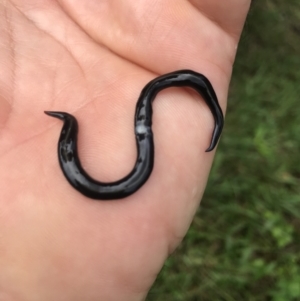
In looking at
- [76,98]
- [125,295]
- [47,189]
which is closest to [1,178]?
[47,189]

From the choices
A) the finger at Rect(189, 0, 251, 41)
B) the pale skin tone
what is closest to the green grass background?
the pale skin tone

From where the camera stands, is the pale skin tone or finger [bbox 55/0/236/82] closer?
the pale skin tone

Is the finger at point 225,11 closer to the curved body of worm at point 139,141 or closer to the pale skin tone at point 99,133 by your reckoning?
the pale skin tone at point 99,133

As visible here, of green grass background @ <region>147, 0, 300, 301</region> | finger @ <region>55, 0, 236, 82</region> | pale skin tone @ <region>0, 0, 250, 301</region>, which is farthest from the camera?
green grass background @ <region>147, 0, 300, 301</region>

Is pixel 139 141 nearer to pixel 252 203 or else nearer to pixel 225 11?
pixel 225 11

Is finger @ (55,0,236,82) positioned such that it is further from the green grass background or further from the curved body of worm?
the green grass background

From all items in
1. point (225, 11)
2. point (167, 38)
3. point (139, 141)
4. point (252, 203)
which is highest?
point (225, 11)

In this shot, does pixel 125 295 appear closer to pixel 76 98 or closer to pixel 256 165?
pixel 76 98

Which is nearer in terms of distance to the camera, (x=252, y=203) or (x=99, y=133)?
(x=99, y=133)

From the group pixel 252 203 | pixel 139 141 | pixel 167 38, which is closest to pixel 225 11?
pixel 167 38
